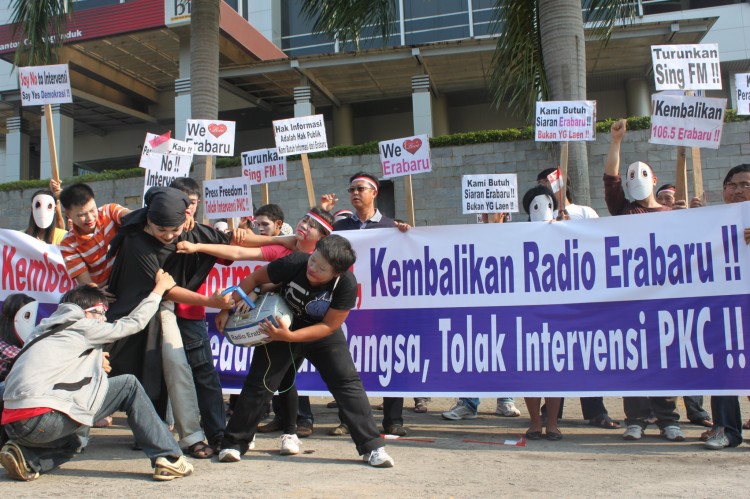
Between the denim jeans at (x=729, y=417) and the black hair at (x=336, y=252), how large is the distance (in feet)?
9.01

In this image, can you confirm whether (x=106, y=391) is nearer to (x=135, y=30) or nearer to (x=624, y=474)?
(x=624, y=474)

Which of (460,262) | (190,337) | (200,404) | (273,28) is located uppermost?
(273,28)

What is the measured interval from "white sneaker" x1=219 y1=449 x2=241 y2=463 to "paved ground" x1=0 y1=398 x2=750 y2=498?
0.04 metres

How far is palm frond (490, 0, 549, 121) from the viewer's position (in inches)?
360

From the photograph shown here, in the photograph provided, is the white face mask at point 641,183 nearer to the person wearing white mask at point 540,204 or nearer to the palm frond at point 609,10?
the person wearing white mask at point 540,204

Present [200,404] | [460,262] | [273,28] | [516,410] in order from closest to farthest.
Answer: [200,404] → [460,262] → [516,410] → [273,28]

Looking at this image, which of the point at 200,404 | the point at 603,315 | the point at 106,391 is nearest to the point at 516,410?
the point at 603,315

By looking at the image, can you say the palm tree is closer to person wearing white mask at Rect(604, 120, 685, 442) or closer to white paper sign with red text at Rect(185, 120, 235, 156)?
person wearing white mask at Rect(604, 120, 685, 442)

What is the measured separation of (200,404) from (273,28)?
1967 centimetres

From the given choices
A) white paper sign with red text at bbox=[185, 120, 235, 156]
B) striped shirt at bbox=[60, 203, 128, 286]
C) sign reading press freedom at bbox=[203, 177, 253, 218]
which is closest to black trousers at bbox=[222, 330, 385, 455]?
striped shirt at bbox=[60, 203, 128, 286]

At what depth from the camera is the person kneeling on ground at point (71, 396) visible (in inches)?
145

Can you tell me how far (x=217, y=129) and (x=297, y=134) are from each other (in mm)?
998

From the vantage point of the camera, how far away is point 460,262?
17.3 feet

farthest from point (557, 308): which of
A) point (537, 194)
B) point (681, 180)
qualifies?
point (681, 180)
